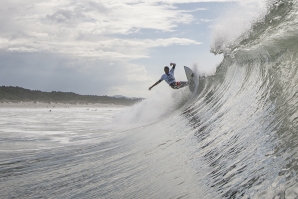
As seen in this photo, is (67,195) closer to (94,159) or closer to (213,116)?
(94,159)

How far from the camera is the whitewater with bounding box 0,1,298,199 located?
4012mm

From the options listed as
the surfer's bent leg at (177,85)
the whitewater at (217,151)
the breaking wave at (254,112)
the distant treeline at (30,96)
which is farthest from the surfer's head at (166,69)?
the distant treeline at (30,96)

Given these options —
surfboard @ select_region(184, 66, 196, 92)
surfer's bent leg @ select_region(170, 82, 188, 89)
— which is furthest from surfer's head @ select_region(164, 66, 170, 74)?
surfboard @ select_region(184, 66, 196, 92)

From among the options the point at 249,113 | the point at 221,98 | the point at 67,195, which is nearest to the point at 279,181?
the point at 67,195

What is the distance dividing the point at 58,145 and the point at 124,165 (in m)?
3.70

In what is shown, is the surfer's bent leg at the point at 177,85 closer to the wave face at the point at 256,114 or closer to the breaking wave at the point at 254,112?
the breaking wave at the point at 254,112

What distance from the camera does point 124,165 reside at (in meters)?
6.55

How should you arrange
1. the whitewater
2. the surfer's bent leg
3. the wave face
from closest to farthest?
1. the wave face
2. the whitewater
3. the surfer's bent leg

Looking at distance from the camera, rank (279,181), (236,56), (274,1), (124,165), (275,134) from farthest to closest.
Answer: (236,56)
(274,1)
(124,165)
(275,134)
(279,181)

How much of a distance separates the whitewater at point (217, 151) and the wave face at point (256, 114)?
2cm

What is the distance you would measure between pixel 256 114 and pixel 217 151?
1.22 m

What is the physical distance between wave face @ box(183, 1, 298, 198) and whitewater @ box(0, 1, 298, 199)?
0.02 meters

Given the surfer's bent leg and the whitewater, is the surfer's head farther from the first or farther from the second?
the whitewater

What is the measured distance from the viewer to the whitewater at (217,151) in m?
4.01
